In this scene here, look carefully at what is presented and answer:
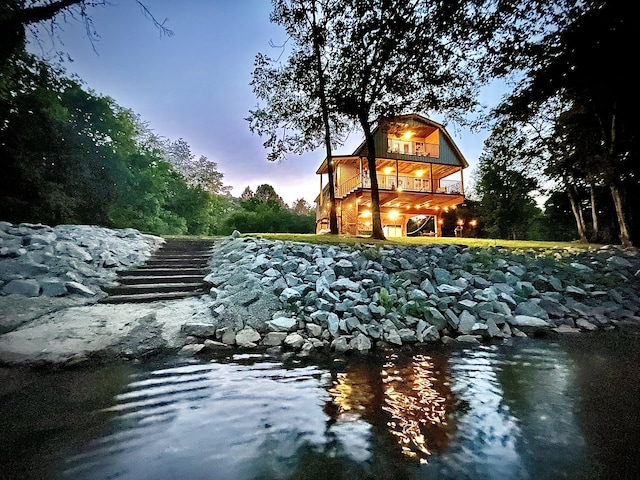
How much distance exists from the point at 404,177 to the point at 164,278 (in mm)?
15325

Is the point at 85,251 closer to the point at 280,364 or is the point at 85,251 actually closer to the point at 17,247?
the point at 17,247

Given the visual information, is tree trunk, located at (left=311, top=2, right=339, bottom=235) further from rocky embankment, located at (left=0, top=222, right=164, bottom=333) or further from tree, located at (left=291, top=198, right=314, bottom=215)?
tree, located at (left=291, top=198, right=314, bottom=215)

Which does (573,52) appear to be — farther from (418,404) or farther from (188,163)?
(188,163)

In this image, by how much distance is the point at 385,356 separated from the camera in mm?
3613

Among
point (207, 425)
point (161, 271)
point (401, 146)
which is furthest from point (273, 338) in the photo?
point (401, 146)

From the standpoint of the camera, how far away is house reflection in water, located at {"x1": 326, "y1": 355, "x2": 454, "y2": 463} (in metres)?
1.92

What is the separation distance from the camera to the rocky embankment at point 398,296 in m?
4.18

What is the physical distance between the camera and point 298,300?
481 centimetres

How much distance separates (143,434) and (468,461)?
6.83ft

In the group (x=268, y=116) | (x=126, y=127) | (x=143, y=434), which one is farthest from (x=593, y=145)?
(x=126, y=127)

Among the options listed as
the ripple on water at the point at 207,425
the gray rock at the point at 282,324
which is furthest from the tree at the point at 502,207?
the ripple on water at the point at 207,425

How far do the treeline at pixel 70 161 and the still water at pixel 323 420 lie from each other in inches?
310

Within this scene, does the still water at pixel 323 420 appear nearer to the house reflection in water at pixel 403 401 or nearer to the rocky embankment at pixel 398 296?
the house reflection in water at pixel 403 401

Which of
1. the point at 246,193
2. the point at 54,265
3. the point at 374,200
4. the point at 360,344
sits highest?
the point at 246,193
